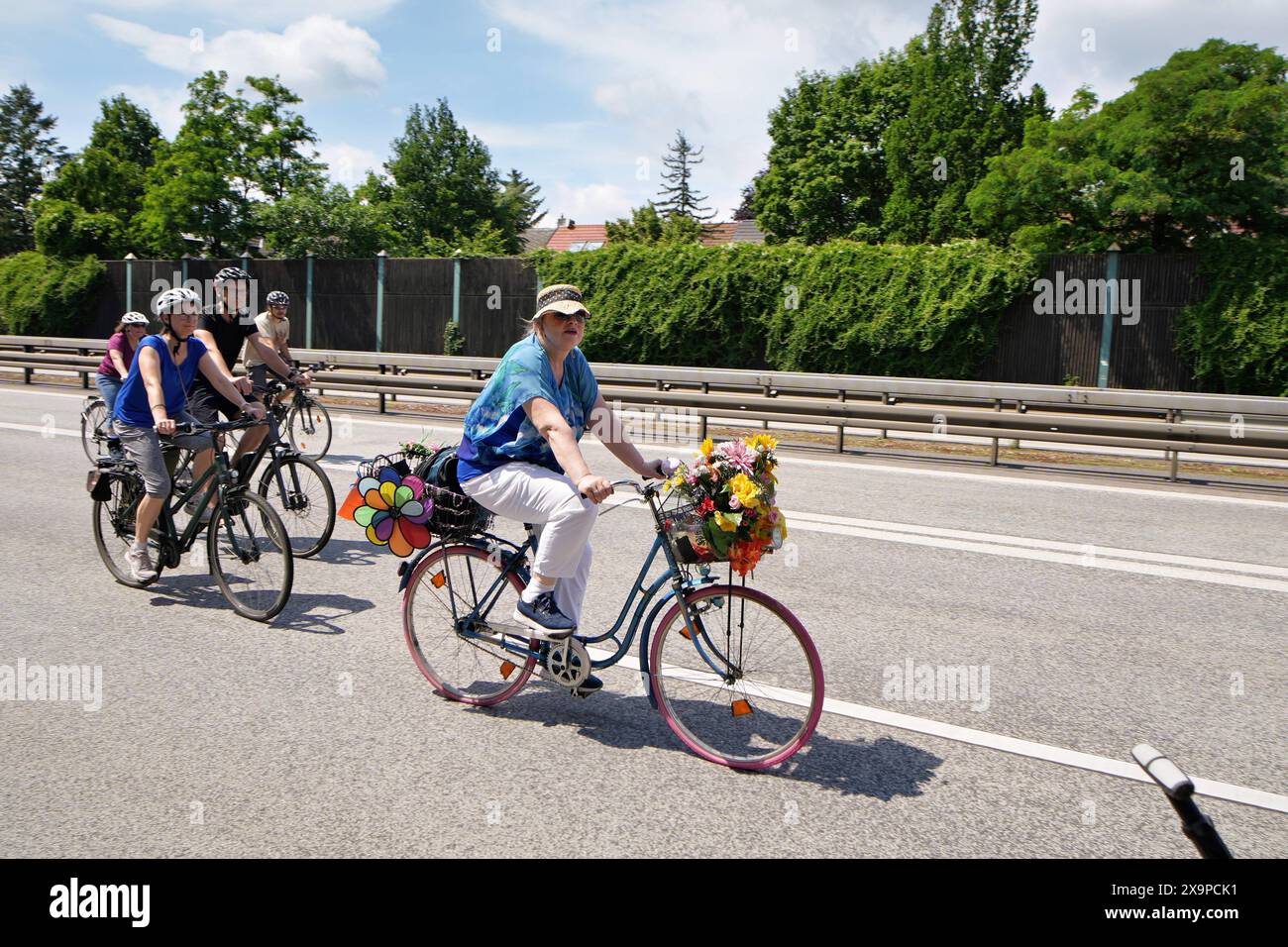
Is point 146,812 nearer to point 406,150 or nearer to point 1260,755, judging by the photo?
point 1260,755

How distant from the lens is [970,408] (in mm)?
14273

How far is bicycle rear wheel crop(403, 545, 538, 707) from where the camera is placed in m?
4.83

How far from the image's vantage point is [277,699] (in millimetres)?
4867

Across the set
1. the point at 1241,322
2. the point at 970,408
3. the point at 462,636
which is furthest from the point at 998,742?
the point at 1241,322

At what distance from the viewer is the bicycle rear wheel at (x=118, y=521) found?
6.91 meters

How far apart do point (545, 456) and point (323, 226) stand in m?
34.0

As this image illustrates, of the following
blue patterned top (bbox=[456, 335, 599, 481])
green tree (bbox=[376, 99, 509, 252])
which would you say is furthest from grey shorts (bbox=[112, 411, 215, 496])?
green tree (bbox=[376, 99, 509, 252])

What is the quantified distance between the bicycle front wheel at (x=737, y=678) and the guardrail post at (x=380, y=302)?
2826 cm

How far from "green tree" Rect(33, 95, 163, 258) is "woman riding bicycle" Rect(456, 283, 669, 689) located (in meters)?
39.2

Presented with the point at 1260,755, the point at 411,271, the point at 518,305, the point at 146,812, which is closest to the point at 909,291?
the point at 518,305

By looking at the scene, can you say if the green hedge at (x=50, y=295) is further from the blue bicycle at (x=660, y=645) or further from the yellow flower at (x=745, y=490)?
the yellow flower at (x=745, y=490)

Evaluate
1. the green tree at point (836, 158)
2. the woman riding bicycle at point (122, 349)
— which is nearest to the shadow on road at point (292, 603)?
Answer: the woman riding bicycle at point (122, 349)

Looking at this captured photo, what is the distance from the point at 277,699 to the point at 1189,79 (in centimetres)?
2202

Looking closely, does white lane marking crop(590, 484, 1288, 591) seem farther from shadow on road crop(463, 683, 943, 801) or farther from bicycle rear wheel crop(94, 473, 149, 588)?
bicycle rear wheel crop(94, 473, 149, 588)
